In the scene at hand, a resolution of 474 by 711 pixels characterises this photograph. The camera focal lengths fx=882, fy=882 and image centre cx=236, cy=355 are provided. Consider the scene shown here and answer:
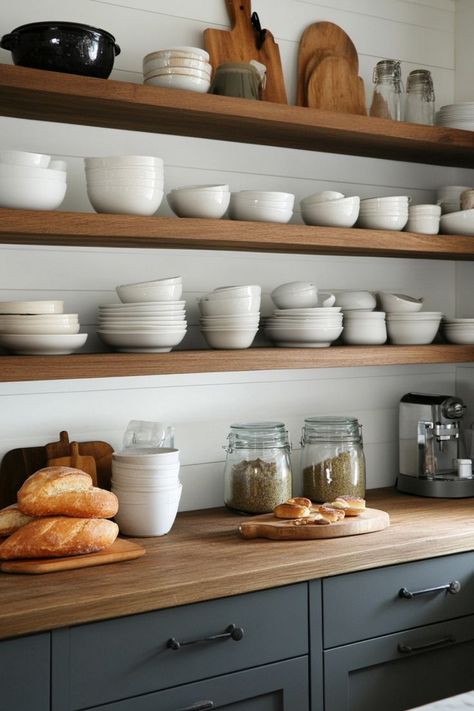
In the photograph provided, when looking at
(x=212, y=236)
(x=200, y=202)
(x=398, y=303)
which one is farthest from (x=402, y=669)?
(x=200, y=202)

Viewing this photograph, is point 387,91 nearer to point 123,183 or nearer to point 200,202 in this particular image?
point 200,202

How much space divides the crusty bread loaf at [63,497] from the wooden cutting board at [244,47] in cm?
134

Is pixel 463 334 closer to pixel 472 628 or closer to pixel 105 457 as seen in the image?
pixel 472 628

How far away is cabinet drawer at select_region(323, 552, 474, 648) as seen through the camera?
221cm

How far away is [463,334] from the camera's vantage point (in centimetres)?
296

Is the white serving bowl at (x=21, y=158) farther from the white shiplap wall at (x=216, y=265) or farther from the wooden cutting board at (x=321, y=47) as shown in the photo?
the wooden cutting board at (x=321, y=47)

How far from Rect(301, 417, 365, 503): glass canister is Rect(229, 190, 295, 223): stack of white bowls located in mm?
693

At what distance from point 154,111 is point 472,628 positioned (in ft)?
5.51

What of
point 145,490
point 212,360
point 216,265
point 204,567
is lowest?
point 204,567

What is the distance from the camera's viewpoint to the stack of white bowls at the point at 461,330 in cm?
296

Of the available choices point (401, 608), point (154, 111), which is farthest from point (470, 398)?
point (154, 111)

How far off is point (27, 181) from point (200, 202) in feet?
1.64

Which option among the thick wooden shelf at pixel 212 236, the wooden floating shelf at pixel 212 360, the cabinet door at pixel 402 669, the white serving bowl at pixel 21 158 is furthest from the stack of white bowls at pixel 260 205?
the cabinet door at pixel 402 669

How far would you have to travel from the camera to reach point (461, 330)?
2.96 metres
